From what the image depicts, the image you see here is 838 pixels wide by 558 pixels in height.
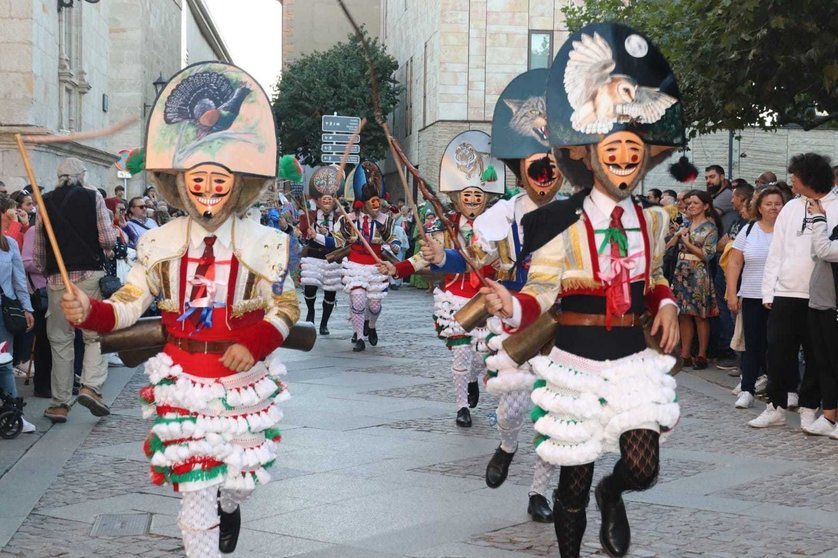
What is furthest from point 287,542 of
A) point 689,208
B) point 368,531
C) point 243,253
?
point 689,208

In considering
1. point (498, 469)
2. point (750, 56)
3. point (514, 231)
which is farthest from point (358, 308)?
point (498, 469)

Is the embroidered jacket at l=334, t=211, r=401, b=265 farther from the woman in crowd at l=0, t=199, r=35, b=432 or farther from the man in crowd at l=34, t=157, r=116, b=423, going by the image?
the woman in crowd at l=0, t=199, r=35, b=432

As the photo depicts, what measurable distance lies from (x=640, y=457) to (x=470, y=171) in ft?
15.6

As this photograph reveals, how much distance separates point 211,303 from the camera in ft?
18.2

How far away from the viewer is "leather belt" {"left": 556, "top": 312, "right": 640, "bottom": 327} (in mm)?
5504

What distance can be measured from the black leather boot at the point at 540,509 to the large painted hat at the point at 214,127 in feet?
7.53

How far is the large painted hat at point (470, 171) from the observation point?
9.73 m

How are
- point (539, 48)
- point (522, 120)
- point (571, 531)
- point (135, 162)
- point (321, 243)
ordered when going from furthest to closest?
point (539, 48)
point (321, 243)
point (522, 120)
point (135, 162)
point (571, 531)

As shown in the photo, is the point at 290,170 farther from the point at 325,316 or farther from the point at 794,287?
the point at 325,316

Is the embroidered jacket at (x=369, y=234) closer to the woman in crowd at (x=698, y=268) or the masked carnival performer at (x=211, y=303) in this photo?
the woman in crowd at (x=698, y=268)

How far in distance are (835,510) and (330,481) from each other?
298cm

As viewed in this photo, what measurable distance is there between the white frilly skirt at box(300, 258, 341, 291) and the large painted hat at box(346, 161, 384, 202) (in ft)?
5.13

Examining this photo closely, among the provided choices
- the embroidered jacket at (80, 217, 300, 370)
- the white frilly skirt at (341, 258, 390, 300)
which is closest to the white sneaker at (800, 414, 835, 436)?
the embroidered jacket at (80, 217, 300, 370)

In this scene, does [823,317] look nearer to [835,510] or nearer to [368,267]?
[835,510]
